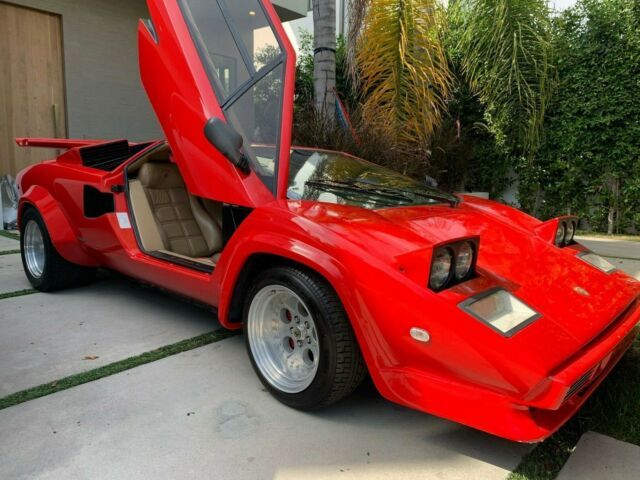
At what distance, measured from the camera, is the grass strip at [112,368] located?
2135 millimetres

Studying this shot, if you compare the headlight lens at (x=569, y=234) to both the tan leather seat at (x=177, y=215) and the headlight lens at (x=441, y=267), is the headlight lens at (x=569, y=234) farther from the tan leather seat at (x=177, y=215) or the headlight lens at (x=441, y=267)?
the tan leather seat at (x=177, y=215)

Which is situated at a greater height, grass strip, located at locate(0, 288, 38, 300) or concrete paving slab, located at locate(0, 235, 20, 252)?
grass strip, located at locate(0, 288, 38, 300)

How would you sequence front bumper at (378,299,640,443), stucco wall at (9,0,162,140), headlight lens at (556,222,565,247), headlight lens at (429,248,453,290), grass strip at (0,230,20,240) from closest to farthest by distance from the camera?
front bumper at (378,299,640,443) < headlight lens at (429,248,453,290) < headlight lens at (556,222,565,247) < grass strip at (0,230,20,240) < stucco wall at (9,0,162,140)

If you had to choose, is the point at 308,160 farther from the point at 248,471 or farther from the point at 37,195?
the point at 37,195

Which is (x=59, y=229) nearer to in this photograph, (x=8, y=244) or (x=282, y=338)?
(x=282, y=338)

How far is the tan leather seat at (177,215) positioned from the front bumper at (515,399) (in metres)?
2.05

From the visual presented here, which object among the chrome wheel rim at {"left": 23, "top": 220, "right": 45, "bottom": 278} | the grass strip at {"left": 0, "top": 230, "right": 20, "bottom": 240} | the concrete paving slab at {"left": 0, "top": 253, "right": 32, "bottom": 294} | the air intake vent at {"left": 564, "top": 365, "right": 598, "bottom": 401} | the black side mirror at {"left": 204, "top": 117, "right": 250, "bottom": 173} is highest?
the black side mirror at {"left": 204, "top": 117, "right": 250, "bottom": 173}

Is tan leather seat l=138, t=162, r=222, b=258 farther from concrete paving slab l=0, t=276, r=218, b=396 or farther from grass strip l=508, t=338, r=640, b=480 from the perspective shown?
grass strip l=508, t=338, r=640, b=480

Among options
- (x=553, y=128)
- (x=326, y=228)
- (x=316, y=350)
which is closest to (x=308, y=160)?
(x=326, y=228)

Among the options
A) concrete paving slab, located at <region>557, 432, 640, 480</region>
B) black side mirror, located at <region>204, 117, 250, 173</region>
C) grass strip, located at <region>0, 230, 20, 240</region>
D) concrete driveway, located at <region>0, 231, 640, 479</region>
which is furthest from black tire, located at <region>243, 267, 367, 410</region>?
grass strip, located at <region>0, 230, 20, 240</region>

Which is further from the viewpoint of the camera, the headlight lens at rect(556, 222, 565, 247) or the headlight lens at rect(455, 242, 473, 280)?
the headlight lens at rect(556, 222, 565, 247)

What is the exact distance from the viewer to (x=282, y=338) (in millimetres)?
2197

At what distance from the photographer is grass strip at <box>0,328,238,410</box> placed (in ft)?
7.00

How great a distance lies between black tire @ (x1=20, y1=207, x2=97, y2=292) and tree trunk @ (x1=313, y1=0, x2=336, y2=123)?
10.6 feet
